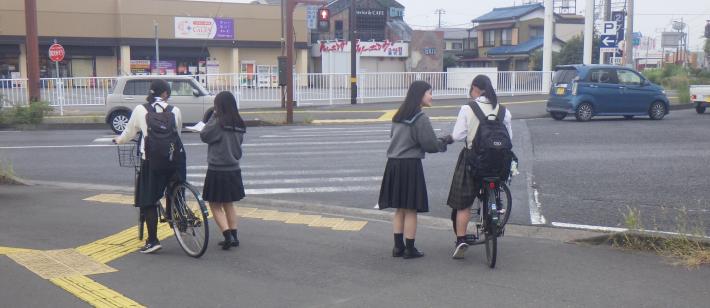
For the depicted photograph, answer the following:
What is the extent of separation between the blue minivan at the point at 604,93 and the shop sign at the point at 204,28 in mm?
29293

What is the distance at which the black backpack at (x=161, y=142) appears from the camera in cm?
694

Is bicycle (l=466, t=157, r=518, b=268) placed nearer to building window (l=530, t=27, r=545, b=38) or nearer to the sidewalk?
the sidewalk

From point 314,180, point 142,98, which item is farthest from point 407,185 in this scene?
point 142,98

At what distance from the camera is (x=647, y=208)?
30.1 ft

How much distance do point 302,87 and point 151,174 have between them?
905 inches

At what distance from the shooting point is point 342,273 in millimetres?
6434

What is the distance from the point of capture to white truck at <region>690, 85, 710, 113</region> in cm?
2503

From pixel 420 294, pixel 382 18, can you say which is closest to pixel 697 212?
pixel 420 294

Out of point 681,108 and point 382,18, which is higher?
point 382,18

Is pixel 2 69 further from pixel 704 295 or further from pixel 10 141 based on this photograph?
pixel 704 295

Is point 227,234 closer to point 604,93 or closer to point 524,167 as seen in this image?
point 524,167

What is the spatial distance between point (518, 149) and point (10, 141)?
11.8 metres

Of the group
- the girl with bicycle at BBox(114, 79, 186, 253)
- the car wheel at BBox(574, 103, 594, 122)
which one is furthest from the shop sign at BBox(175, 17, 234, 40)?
the girl with bicycle at BBox(114, 79, 186, 253)

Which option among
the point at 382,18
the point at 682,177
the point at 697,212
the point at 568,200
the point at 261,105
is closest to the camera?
the point at 697,212
